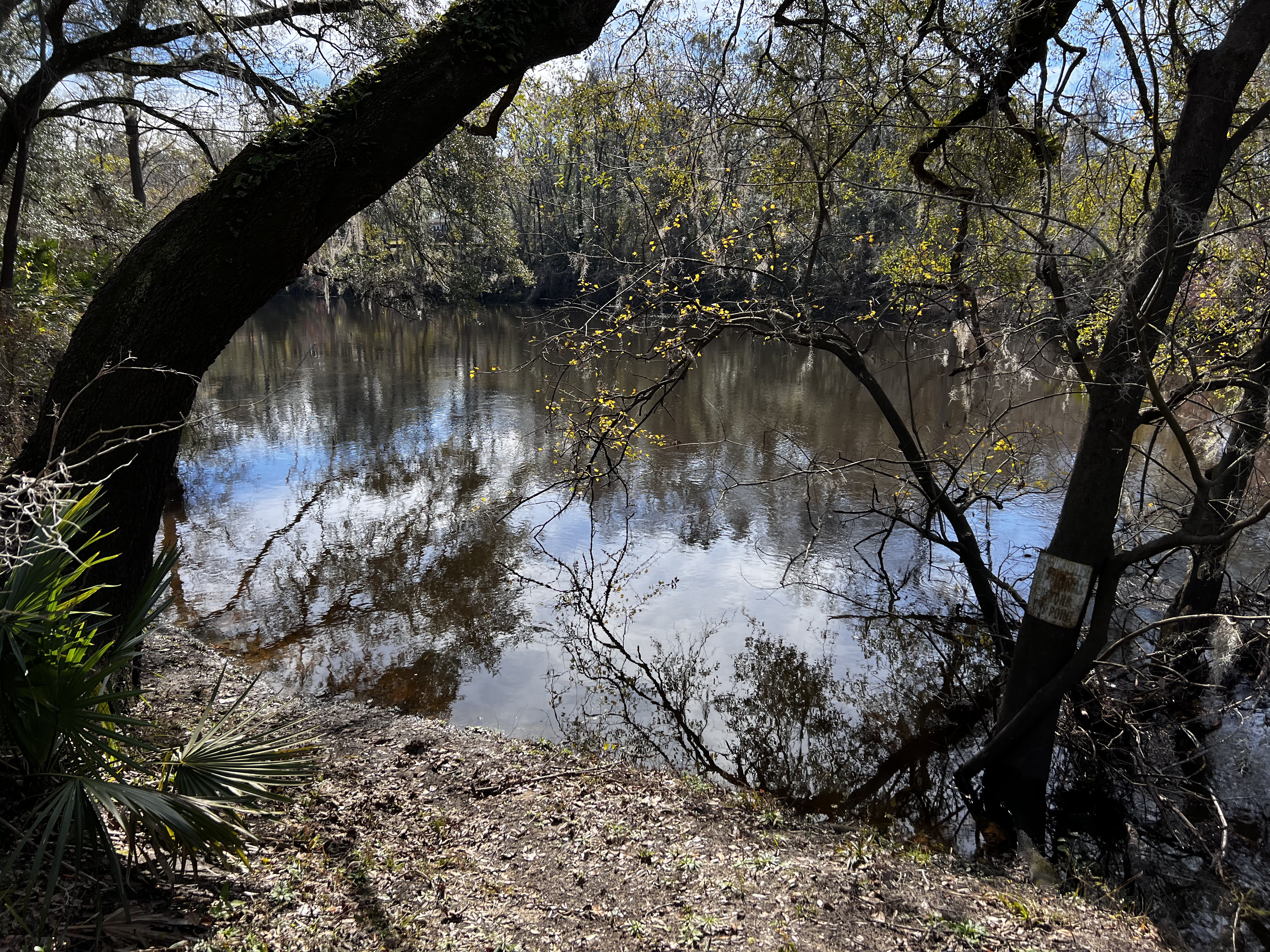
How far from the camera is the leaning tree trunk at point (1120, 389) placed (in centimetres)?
416

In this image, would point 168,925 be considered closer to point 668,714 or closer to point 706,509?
point 668,714

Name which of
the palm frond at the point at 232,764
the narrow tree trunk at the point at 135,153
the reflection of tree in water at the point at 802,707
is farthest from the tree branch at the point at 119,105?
the palm frond at the point at 232,764

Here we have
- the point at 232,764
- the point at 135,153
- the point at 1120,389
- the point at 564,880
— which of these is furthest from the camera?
the point at 135,153

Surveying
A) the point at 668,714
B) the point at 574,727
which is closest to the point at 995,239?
the point at 668,714

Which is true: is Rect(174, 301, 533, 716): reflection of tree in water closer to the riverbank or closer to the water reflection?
the water reflection

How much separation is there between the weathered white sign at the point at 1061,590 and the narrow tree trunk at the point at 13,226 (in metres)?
10.8

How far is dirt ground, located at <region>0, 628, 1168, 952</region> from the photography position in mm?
3127

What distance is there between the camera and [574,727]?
6113mm

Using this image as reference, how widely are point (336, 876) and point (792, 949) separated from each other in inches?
83.5

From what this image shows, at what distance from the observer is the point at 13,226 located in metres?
8.77

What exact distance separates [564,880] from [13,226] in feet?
32.8

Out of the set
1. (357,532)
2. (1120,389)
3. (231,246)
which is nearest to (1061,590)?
(1120,389)

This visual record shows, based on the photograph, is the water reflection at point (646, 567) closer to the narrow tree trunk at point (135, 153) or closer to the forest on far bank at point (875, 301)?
the forest on far bank at point (875, 301)

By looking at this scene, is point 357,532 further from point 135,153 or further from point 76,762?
point 135,153
